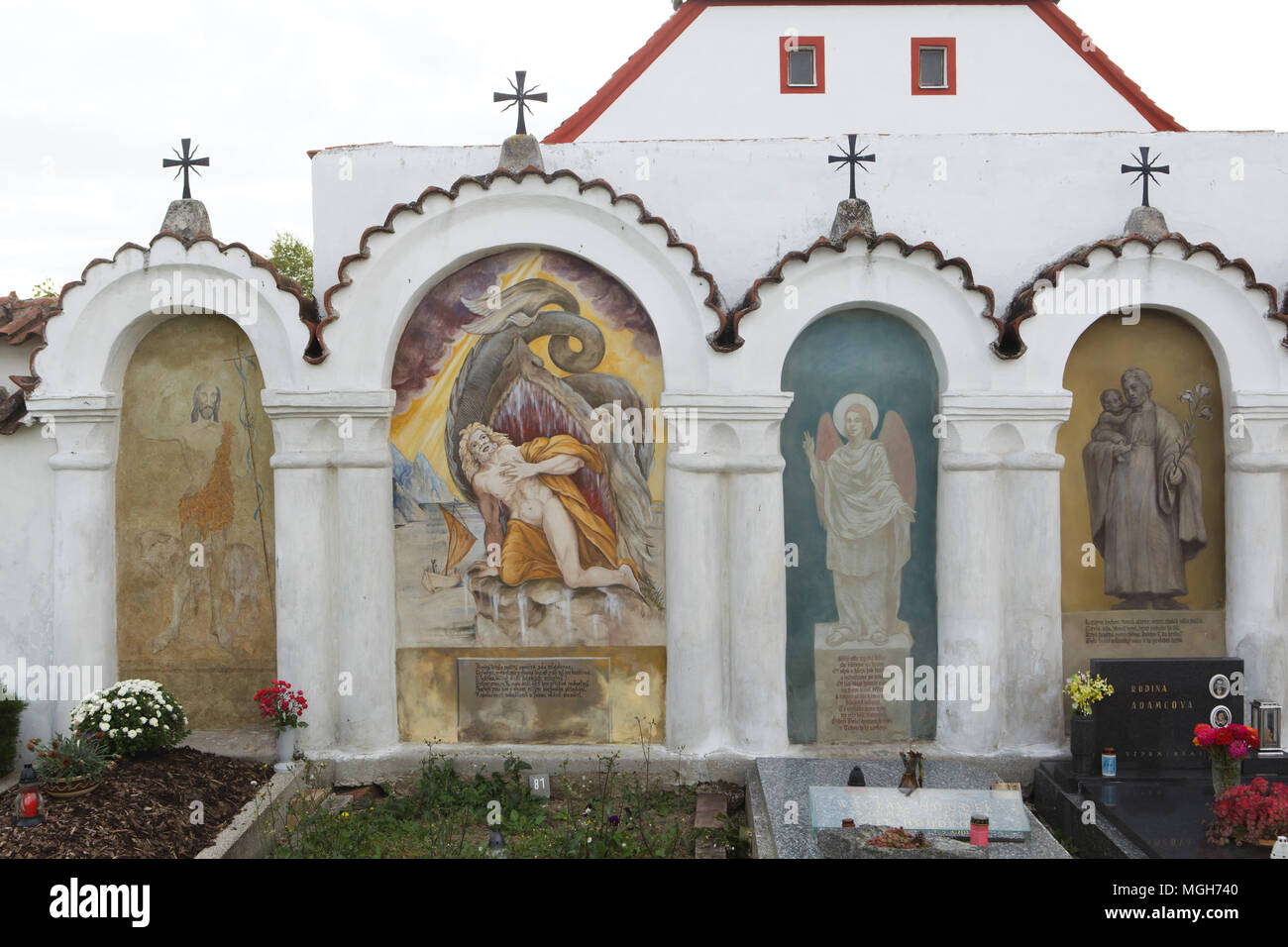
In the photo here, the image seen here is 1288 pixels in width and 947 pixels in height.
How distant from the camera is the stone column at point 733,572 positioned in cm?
1044

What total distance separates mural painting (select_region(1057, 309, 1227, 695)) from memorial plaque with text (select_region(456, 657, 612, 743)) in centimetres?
463

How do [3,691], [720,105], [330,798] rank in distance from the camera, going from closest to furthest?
[330,798] < [3,691] < [720,105]

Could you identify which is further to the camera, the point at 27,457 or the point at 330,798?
the point at 27,457

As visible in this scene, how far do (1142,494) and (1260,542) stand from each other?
1.12 m

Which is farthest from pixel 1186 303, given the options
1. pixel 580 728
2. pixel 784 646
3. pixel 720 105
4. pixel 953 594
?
pixel 720 105

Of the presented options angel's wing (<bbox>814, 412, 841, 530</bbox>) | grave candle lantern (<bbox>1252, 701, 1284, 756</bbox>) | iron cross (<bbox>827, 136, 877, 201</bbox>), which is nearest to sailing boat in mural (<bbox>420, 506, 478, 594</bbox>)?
angel's wing (<bbox>814, 412, 841, 530</bbox>)

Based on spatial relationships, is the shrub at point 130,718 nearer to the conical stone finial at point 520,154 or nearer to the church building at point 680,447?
the church building at point 680,447

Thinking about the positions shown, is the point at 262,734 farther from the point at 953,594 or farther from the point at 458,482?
the point at 953,594

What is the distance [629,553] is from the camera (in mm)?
10727

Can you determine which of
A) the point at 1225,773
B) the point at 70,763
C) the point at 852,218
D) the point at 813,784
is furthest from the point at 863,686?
the point at 70,763

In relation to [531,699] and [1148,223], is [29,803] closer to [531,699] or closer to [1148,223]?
[531,699]

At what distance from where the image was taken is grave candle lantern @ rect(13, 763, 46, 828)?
830 cm

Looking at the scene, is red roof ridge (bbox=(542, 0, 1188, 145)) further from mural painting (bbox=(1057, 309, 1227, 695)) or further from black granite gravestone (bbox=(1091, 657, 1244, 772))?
black granite gravestone (bbox=(1091, 657, 1244, 772))

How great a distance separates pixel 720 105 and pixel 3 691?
14029 mm
